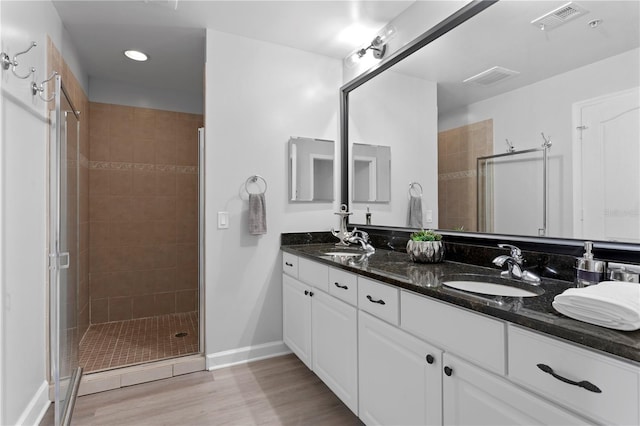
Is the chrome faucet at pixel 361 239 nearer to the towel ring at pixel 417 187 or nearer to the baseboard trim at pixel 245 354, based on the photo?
the towel ring at pixel 417 187

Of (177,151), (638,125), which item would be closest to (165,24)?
(177,151)

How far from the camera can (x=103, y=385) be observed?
218 cm

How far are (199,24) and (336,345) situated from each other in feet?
7.72

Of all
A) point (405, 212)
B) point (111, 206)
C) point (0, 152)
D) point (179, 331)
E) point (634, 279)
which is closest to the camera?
point (634, 279)

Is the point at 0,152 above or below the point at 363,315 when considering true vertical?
above

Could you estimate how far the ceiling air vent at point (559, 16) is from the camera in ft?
4.50

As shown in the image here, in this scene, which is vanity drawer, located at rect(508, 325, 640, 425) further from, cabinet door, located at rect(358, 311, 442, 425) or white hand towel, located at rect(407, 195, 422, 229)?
white hand towel, located at rect(407, 195, 422, 229)

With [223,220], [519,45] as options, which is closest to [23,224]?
[223,220]

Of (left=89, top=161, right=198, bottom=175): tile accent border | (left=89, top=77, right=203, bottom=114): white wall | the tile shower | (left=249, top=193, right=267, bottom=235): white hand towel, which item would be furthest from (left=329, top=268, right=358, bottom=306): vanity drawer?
(left=89, top=77, right=203, bottom=114): white wall

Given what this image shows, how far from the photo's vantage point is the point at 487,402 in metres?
1.04

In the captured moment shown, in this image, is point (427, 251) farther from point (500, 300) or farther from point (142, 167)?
point (142, 167)

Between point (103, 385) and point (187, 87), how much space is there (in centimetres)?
286

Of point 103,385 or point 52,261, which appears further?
point 103,385

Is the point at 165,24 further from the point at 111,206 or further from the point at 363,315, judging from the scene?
the point at 363,315
